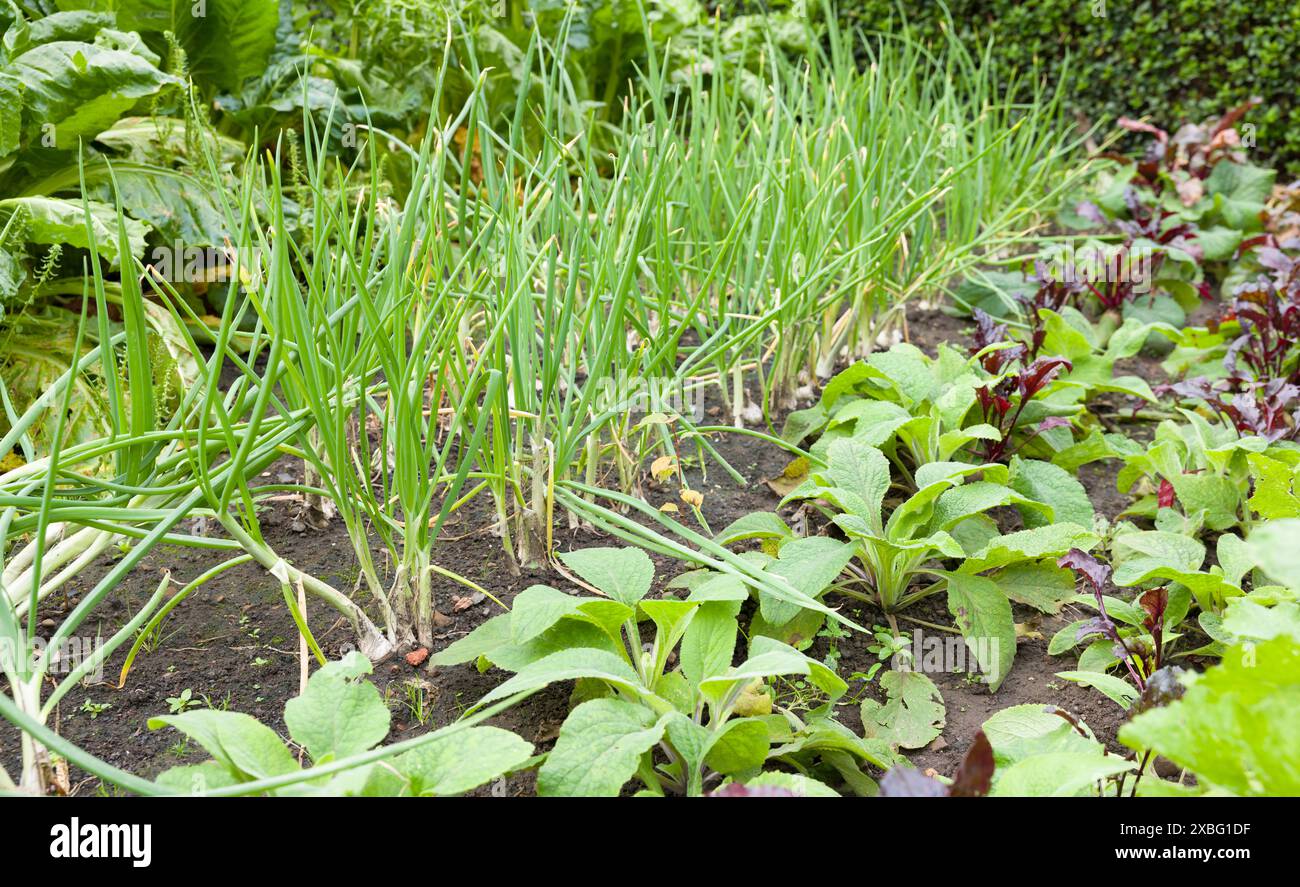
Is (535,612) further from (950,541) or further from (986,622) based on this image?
(986,622)

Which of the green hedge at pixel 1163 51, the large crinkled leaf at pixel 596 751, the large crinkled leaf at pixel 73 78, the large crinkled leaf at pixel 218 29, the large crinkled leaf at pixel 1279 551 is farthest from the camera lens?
the green hedge at pixel 1163 51

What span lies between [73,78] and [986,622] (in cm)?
232

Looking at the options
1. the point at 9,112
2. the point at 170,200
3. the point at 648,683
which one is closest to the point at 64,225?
the point at 9,112

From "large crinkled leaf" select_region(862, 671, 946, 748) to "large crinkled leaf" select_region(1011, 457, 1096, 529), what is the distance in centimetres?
53

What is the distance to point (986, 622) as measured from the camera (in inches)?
65.9

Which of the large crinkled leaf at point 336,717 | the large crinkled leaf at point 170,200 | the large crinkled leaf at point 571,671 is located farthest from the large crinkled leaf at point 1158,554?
the large crinkled leaf at point 170,200

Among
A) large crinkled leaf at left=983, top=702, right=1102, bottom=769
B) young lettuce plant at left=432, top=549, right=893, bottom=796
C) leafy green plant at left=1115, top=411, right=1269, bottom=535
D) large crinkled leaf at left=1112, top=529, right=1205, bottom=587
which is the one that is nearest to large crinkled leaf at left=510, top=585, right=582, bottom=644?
young lettuce plant at left=432, top=549, right=893, bottom=796

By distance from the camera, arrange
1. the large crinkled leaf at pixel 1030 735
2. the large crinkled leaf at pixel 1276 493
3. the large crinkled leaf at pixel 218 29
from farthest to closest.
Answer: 1. the large crinkled leaf at pixel 218 29
2. the large crinkled leaf at pixel 1276 493
3. the large crinkled leaf at pixel 1030 735

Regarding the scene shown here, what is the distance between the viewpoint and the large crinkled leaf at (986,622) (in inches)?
65.3

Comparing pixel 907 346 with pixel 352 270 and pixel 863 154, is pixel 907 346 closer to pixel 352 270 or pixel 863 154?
pixel 863 154

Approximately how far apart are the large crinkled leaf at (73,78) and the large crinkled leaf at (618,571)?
1.73 meters

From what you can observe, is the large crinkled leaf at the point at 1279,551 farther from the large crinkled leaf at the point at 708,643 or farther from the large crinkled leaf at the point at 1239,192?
the large crinkled leaf at the point at 1239,192

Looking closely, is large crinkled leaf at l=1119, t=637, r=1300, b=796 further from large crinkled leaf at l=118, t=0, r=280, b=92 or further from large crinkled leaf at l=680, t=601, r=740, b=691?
large crinkled leaf at l=118, t=0, r=280, b=92
